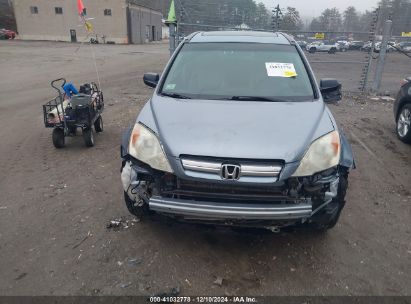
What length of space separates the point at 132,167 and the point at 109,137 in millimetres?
3843

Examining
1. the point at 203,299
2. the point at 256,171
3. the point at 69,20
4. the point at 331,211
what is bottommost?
the point at 203,299

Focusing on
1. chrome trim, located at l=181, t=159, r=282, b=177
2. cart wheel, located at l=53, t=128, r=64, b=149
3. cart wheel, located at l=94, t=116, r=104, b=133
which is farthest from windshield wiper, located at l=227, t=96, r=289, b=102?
cart wheel, located at l=94, t=116, r=104, b=133

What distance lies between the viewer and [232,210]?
2627 mm

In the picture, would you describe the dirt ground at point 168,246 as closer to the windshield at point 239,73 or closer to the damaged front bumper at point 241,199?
the damaged front bumper at point 241,199

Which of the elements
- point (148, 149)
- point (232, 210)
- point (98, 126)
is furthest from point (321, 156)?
point (98, 126)

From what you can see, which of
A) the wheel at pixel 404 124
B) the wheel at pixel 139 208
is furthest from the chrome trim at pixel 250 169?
the wheel at pixel 404 124

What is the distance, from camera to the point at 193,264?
3.06 m

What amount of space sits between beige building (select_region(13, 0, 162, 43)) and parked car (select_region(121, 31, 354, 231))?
49424 millimetres

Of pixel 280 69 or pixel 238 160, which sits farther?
pixel 280 69

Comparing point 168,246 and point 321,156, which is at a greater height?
point 321,156

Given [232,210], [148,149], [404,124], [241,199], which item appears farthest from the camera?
[404,124]

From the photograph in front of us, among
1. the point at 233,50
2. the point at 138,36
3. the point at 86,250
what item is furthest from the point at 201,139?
the point at 138,36

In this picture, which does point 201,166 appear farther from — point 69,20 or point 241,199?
point 69,20

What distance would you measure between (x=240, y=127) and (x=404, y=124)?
4882 millimetres
